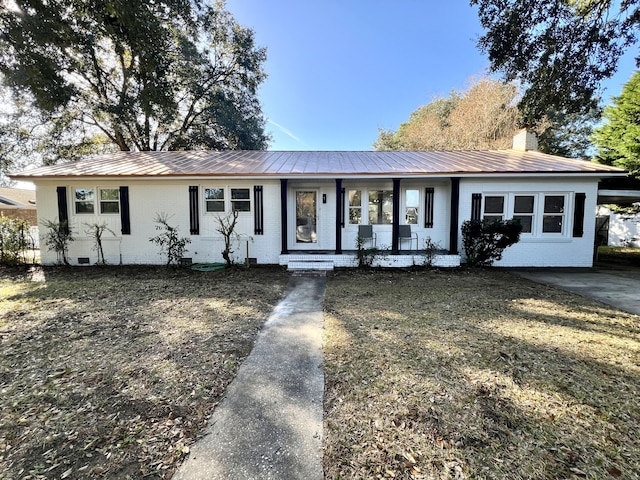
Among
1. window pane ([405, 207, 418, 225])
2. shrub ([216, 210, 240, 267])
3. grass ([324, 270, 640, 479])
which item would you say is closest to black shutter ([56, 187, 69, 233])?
shrub ([216, 210, 240, 267])

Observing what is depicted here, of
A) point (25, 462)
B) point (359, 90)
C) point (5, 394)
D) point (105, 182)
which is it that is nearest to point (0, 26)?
point (105, 182)

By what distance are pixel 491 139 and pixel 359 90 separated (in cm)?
1030

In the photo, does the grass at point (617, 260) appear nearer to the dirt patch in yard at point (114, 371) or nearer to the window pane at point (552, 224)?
the window pane at point (552, 224)

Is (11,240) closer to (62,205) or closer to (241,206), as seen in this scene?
(62,205)

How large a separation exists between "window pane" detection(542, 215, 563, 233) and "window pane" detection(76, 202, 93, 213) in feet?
47.4

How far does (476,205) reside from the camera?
30.6 ft

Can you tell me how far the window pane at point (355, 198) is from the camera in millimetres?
10070

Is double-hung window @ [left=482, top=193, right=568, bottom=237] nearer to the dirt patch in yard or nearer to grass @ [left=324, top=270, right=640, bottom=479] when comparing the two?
grass @ [left=324, top=270, right=640, bottom=479]

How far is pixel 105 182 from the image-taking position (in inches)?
367

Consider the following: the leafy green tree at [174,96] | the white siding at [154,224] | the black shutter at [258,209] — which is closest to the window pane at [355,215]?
the white siding at [154,224]

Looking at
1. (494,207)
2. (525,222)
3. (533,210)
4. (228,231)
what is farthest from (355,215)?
(533,210)

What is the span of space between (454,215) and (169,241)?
890cm

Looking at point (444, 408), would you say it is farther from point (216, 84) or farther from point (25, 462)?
point (216, 84)

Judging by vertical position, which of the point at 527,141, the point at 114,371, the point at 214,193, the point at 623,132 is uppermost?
the point at 623,132
